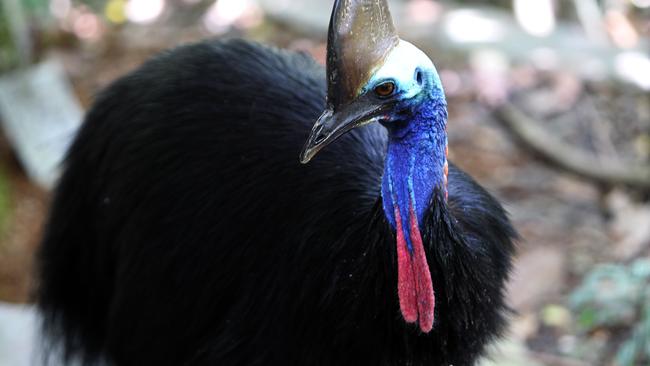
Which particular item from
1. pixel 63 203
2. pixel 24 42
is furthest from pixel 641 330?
pixel 24 42

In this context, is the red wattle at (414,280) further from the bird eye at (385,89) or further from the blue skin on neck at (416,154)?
the bird eye at (385,89)

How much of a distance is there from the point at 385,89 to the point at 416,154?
14 cm

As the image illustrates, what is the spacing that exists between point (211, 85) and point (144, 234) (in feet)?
1.23

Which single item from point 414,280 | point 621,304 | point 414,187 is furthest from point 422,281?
point 621,304

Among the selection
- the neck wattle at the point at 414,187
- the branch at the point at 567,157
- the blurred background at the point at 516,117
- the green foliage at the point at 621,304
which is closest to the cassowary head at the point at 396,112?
the neck wattle at the point at 414,187

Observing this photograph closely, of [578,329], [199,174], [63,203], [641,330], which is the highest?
[199,174]

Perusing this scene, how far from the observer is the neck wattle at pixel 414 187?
1637 mm

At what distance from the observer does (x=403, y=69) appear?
1564mm

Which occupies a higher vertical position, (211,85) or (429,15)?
(211,85)

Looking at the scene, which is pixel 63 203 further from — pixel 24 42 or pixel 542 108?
pixel 542 108

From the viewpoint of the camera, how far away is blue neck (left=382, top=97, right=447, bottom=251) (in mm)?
1629

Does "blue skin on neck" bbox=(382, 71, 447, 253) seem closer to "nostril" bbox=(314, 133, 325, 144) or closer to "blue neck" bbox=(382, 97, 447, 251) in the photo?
"blue neck" bbox=(382, 97, 447, 251)

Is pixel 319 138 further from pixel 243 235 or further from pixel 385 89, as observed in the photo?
pixel 243 235

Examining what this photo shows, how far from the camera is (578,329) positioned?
3203 mm
